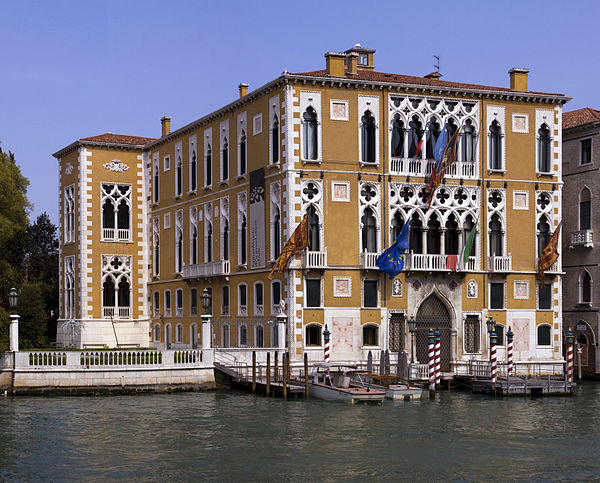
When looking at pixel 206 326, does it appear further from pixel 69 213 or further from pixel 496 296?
pixel 69 213

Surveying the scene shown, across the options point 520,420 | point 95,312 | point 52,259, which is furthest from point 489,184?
point 52,259

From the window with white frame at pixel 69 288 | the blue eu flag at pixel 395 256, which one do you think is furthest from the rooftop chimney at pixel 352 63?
the window with white frame at pixel 69 288

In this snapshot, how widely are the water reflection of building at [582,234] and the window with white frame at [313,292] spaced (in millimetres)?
11740

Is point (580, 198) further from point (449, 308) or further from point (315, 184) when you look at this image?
point (315, 184)

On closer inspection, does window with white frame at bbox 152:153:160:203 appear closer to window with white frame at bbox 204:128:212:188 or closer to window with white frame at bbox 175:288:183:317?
window with white frame at bbox 175:288:183:317

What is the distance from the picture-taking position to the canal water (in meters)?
22.5

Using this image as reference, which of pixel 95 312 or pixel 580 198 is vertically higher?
pixel 580 198

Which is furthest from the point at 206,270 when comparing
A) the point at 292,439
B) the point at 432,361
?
the point at 292,439

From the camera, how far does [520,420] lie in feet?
99.0

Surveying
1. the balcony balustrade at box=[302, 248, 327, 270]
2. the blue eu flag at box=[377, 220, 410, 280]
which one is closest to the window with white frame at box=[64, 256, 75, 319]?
the balcony balustrade at box=[302, 248, 327, 270]

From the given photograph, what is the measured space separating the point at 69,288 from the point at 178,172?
8.41 meters

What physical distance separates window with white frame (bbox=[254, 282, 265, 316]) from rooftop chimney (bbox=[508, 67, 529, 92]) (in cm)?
1246

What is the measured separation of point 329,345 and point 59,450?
15754mm

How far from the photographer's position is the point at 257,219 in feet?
142
